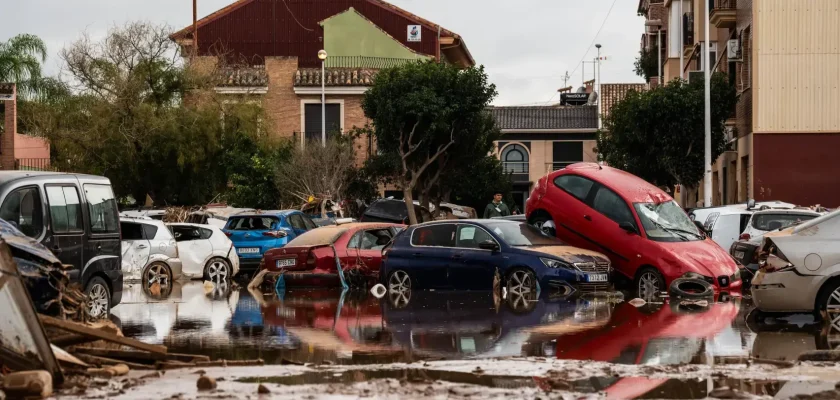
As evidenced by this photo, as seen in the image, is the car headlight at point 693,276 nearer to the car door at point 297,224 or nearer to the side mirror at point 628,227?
the side mirror at point 628,227

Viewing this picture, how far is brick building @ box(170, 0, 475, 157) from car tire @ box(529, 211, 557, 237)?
107 ft

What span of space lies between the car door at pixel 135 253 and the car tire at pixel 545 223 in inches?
336

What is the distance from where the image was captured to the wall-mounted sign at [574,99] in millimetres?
85381

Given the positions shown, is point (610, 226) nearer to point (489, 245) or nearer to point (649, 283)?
point (649, 283)

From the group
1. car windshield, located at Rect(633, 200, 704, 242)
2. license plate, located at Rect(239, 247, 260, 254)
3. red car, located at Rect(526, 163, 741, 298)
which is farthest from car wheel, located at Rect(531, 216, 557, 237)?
license plate, located at Rect(239, 247, 260, 254)

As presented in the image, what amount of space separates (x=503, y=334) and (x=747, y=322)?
3.51 metres

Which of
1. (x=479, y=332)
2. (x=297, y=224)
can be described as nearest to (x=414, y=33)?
(x=297, y=224)

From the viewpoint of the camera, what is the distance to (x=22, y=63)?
234 ft

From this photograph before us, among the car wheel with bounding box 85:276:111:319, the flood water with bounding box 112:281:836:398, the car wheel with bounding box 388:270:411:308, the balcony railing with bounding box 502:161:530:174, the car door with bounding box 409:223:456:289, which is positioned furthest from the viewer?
the balcony railing with bounding box 502:161:530:174

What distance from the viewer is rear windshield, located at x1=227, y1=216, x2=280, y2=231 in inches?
1314

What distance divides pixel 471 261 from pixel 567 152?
2218 inches

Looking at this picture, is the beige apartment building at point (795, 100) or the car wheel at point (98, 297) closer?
the car wheel at point (98, 297)

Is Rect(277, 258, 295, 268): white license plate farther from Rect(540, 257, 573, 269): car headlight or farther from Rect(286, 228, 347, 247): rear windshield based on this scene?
Rect(540, 257, 573, 269): car headlight

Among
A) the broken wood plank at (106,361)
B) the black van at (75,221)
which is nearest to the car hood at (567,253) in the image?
the black van at (75,221)
